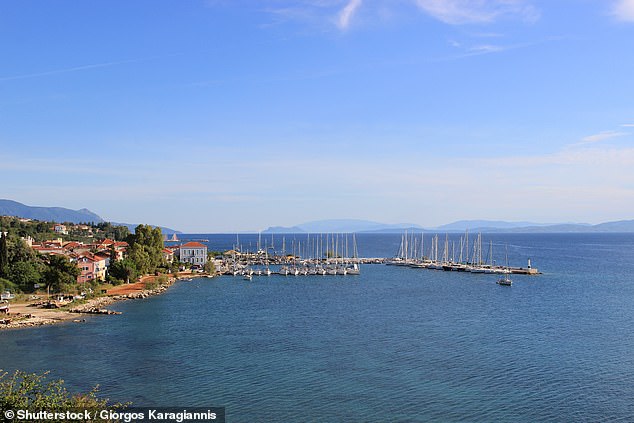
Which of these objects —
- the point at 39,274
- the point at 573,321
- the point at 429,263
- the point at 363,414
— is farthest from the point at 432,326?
the point at 429,263

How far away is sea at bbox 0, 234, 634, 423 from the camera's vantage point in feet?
83.5

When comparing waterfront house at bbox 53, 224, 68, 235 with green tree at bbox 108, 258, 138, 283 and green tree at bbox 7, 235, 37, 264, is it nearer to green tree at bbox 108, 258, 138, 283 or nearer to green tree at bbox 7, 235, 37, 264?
green tree at bbox 108, 258, 138, 283

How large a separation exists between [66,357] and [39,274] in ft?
100

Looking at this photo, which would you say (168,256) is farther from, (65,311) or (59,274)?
(65,311)

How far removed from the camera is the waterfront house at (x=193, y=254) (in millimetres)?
98375

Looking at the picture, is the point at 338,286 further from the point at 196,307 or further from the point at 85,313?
the point at 85,313

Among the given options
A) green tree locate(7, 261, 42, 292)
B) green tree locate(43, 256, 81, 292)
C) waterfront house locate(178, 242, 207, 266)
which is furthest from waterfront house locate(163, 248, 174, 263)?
green tree locate(43, 256, 81, 292)

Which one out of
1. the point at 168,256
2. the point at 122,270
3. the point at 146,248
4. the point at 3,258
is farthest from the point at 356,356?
the point at 168,256

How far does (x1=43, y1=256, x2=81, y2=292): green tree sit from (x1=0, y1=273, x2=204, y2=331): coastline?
2.93 meters

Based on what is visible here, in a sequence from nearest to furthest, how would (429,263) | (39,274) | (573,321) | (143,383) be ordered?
1. (143,383)
2. (573,321)
3. (39,274)
4. (429,263)

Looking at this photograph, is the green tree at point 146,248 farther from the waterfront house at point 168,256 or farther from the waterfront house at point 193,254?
the waterfront house at point 193,254

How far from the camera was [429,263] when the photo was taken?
108 metres

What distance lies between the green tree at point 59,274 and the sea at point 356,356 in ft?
19.7

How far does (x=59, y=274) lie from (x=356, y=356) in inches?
1384
